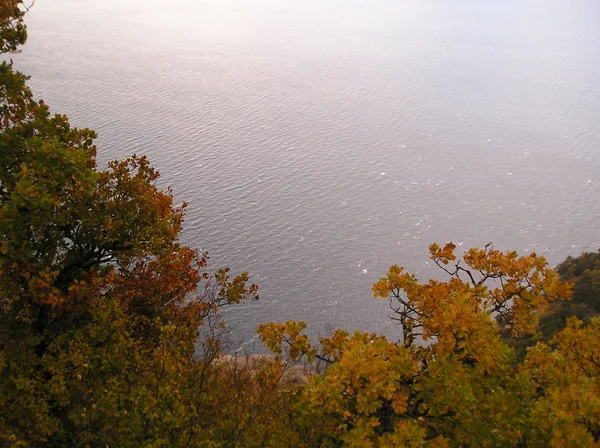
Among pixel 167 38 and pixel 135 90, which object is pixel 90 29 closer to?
pixel 167 38

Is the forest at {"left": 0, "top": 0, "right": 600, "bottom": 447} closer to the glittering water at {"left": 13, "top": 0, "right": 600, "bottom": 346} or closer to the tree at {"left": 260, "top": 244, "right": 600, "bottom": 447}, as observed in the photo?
the tree at {"left": 260, "top": 244, "right": 600, "bottom": 447}

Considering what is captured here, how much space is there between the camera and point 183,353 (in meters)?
10.8

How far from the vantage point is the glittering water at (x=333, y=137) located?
3300cm

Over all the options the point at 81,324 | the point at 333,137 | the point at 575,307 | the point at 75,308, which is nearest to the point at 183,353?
the point at 81,324

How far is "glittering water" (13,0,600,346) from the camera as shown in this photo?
33.0 m

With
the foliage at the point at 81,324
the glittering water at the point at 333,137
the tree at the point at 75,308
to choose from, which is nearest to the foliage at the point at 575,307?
the glittering water at the point at 333,137

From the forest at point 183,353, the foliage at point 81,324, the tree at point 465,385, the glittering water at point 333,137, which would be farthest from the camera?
the glittering water at point 333,137

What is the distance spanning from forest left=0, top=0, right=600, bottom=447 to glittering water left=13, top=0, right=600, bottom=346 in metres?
16.1

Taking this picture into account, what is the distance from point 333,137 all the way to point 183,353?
39047mm

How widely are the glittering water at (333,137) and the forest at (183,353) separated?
52.8ft

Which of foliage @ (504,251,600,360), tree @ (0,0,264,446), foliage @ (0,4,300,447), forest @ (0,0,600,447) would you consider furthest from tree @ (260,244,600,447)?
foliage @ (504,251,600,360)

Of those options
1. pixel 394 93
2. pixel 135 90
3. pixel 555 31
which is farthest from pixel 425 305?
pixel 555 31

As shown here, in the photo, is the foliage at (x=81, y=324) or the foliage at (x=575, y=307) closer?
the foliage at (x=81, y=324)

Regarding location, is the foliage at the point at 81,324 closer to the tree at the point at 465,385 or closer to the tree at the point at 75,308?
the tree at the point at 75,308
